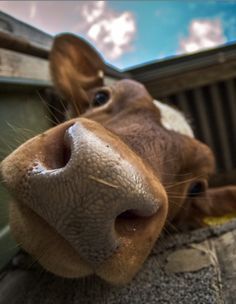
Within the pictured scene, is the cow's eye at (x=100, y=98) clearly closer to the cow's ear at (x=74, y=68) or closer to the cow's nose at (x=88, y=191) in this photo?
the cow's ear at (x=74, y=68)

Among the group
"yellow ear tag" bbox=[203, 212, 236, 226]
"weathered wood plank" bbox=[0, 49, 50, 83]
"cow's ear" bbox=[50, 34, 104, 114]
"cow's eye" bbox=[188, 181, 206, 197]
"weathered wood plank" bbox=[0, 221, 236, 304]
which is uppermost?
"weathered wood plank" bbox=[0, 49, 50, 83]

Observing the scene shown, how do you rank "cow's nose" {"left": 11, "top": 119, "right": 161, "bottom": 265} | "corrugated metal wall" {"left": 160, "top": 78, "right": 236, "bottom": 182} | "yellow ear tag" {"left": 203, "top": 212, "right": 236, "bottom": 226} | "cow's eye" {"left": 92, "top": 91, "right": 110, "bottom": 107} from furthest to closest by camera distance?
"corrugated metal wall" {"left": 160, "top": 78, "right": 236, "bottom": 182} → "yellow ear tag" {"left": 203, "top": 212, "right": 236, "bottom": 226} → "cow's eye" {"left": 92, "top": 91, "right": 110, "bottom": 107} → "cow's nose" {"left": 11, "top": 119, "right": 161, "bottom": 265}

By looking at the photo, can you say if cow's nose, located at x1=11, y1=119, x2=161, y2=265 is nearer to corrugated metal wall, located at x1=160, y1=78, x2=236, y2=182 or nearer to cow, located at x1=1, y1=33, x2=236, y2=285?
cow, located at x1=1, y1=33, x2=236, y2=285

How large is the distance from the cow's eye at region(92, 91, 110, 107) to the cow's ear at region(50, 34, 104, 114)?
5.1 inches

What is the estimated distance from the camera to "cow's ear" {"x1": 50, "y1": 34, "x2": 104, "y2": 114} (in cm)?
237

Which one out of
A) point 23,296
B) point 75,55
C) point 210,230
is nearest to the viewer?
point 23,296

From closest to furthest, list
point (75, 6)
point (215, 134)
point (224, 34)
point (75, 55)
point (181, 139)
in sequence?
point (181, 139), point (75, 6), point (75, 55), point (224, 34), point (215, 134)

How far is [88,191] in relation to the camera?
97 centimetres

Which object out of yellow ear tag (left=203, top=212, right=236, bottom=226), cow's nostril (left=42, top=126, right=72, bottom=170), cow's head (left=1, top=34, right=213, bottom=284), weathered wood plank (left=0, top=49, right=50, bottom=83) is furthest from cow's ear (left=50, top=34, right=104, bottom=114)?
cow's nostril (left=42, top=126, right=72, bottom=170)

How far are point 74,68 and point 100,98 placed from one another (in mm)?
540

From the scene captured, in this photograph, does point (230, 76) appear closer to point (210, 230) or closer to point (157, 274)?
point (210, 230)

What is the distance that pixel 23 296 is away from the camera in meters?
1.35

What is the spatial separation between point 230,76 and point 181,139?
1.59 meters

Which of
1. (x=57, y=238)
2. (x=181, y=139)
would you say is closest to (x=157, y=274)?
(x=57, y=238)
